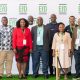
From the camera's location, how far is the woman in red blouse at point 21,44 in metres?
19.2

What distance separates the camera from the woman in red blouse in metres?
19.2

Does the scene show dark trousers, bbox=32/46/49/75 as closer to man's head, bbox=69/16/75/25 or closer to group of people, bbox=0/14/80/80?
group of people, bbox=0/14/80/80

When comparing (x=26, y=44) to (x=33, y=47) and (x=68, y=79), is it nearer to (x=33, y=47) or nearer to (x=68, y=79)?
(x=33, y=47)

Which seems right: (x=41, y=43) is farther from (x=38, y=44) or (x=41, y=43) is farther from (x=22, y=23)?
(x=22, y=23)

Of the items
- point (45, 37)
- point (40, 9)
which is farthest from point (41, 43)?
point (40, 9)

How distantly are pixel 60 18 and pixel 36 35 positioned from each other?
3.03 feet

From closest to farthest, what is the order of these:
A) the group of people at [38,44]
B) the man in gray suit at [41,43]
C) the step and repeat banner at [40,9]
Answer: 1. the group of people at [38,44]
2. the man in gray suit at [41,43]
3. the step and repeat banner at [40,9]

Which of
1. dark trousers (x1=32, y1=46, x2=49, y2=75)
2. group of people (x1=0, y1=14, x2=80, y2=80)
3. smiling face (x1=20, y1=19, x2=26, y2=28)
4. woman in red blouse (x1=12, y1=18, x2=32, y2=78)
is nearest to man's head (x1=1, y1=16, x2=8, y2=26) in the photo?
group of people (x1=0, y1=14, x2=80, y2=80)

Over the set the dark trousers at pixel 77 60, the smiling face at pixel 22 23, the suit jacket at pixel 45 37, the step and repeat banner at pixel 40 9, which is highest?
the step and repeat banner at pixel 40 9

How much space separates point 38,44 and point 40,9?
1.09 metres

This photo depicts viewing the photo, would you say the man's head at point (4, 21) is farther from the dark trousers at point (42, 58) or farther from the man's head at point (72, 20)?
the man's head at point (72, 20)

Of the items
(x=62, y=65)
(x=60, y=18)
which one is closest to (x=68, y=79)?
(x=62, y=65)

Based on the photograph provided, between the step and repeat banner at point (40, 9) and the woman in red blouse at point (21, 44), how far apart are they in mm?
506

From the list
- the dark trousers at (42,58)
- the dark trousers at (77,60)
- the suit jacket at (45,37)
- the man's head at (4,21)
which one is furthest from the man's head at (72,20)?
the man's head at (4,21)
